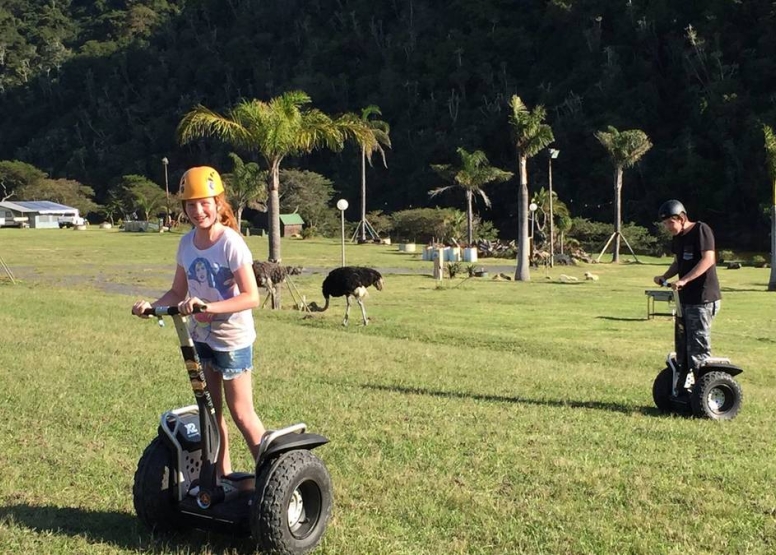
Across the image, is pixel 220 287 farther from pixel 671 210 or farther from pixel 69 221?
pixel 69 221

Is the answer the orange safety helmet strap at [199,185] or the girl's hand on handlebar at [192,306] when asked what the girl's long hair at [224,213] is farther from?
the girl's hand on handlebar at [192,306]

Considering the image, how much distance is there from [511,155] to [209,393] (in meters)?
83.8

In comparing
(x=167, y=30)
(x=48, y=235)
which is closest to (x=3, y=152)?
(x=167, y=30)

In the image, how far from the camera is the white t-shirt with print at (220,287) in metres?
4.40

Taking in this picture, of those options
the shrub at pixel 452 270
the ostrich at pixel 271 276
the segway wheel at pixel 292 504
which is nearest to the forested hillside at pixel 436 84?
the shrub at pixel 452 270

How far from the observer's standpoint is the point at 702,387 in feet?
27.0

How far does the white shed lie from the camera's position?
92.8 meters

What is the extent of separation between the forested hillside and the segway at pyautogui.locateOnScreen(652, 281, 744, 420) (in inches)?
2239

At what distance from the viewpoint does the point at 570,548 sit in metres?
4.66

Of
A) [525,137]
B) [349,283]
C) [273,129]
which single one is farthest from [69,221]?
[349,283]

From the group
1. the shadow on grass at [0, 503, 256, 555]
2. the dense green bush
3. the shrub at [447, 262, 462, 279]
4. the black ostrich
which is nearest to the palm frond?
the shrub at [447, 262, 462, 279]

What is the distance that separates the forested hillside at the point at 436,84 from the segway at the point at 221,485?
61.9 m

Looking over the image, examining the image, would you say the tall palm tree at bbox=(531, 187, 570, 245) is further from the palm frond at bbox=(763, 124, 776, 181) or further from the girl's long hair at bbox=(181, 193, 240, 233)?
the girl's long hair at bbox=(181, 193, 240, 233)

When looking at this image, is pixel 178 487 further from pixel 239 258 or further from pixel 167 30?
pixel 167 30
